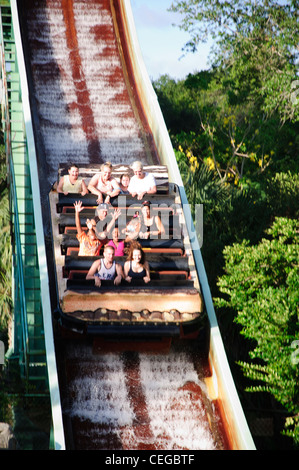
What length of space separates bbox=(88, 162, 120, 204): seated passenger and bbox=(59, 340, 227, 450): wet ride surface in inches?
96.3

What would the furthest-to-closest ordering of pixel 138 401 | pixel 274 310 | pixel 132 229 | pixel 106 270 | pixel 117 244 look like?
pixel 132 229, pixel 117 244, pixel 106 270, pixel 274 310, pixel 138 401

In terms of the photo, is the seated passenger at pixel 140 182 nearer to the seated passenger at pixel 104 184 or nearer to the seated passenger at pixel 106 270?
the seated passenger at pixel 104 184

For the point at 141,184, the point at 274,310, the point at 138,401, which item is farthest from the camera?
the point at 141,184

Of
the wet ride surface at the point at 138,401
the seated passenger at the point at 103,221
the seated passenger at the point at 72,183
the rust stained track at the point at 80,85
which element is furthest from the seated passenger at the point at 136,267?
the rust stained track at the point at 80,85

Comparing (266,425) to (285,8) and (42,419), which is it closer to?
(42,419)

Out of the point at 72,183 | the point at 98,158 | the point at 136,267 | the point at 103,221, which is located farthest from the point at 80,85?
the point at 136,267

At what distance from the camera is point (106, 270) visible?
8680 mm

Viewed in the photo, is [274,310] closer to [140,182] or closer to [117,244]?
[117,244]

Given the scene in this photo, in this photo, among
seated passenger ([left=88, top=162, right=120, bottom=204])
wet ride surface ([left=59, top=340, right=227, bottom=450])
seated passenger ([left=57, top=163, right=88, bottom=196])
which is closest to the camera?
wet ride surface ([left=59, top=340, right=227, bottom=450])

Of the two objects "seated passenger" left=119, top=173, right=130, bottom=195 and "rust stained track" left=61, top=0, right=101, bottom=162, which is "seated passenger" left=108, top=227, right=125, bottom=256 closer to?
"seated passenger" left=119, top=173, right=130, bottom=195

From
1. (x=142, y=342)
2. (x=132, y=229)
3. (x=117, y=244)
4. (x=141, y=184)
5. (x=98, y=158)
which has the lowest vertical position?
Answer: (x=142, y=342)

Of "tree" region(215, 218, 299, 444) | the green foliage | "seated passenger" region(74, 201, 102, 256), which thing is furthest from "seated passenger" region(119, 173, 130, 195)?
the green foliage

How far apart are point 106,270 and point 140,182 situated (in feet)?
6.80

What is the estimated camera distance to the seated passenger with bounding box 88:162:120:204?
10.0 metres
